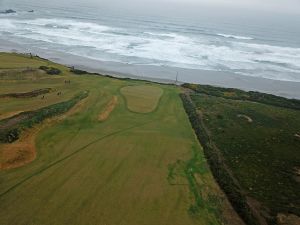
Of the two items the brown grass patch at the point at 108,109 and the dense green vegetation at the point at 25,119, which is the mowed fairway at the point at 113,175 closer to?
the brown grass patch at the point at 108,109

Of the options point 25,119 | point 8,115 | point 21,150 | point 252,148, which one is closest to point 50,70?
point 8,115

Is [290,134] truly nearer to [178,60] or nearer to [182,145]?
[182,145]

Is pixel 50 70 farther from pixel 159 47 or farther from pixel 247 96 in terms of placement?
pixel 159 47

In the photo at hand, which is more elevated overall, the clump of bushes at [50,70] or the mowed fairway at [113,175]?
the clump of bushes at [50,70]

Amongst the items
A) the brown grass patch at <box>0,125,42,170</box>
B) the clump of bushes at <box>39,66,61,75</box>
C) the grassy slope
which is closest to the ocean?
the clump of bushes at <box>39,66,61,75</box>

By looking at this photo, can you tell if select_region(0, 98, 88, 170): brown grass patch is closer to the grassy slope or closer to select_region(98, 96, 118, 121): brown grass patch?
select_region(98, 96, 118, 121): brown grass patch

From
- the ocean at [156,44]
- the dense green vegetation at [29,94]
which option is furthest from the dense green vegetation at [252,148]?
the ocean at [156,44]

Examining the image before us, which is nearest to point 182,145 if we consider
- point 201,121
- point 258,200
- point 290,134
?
point 201,121
